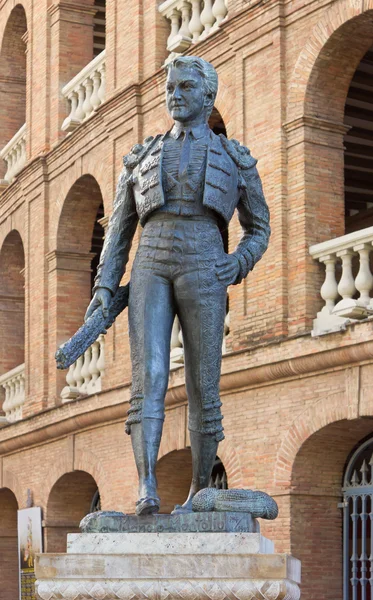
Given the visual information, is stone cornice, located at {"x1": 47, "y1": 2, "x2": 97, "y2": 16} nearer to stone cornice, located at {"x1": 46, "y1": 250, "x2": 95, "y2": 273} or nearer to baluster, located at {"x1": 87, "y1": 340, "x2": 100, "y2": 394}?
stone cornice, located at {"x1": 46, "y1": 250, "x2": 95, "y2": 273}

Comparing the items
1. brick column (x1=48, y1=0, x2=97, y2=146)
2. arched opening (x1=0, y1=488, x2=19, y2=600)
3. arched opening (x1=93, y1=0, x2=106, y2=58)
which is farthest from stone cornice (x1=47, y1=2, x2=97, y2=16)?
arched opening (x1=0, y1=488, x2=19, y2=600)

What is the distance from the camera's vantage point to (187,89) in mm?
6703

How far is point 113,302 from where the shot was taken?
6.74 m

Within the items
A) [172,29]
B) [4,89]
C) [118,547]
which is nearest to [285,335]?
[172,29]

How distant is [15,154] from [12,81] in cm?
175

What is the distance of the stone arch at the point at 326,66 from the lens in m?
14.2

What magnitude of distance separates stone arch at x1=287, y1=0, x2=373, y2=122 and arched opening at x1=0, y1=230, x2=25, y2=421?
9335 millimetres

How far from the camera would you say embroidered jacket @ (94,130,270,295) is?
6621 mm

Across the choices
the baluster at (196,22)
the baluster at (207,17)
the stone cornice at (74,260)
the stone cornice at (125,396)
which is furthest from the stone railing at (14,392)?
the baluster at (207,17)

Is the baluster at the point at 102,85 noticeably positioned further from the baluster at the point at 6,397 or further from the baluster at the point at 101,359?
the baluster at the point at 6,397

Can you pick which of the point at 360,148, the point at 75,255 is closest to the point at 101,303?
the point at 360,148

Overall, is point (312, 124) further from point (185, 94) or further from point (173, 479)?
point (185, 94)

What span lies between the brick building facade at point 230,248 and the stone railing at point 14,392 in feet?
0.16

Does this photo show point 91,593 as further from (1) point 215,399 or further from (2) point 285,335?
(2) point 285,335
